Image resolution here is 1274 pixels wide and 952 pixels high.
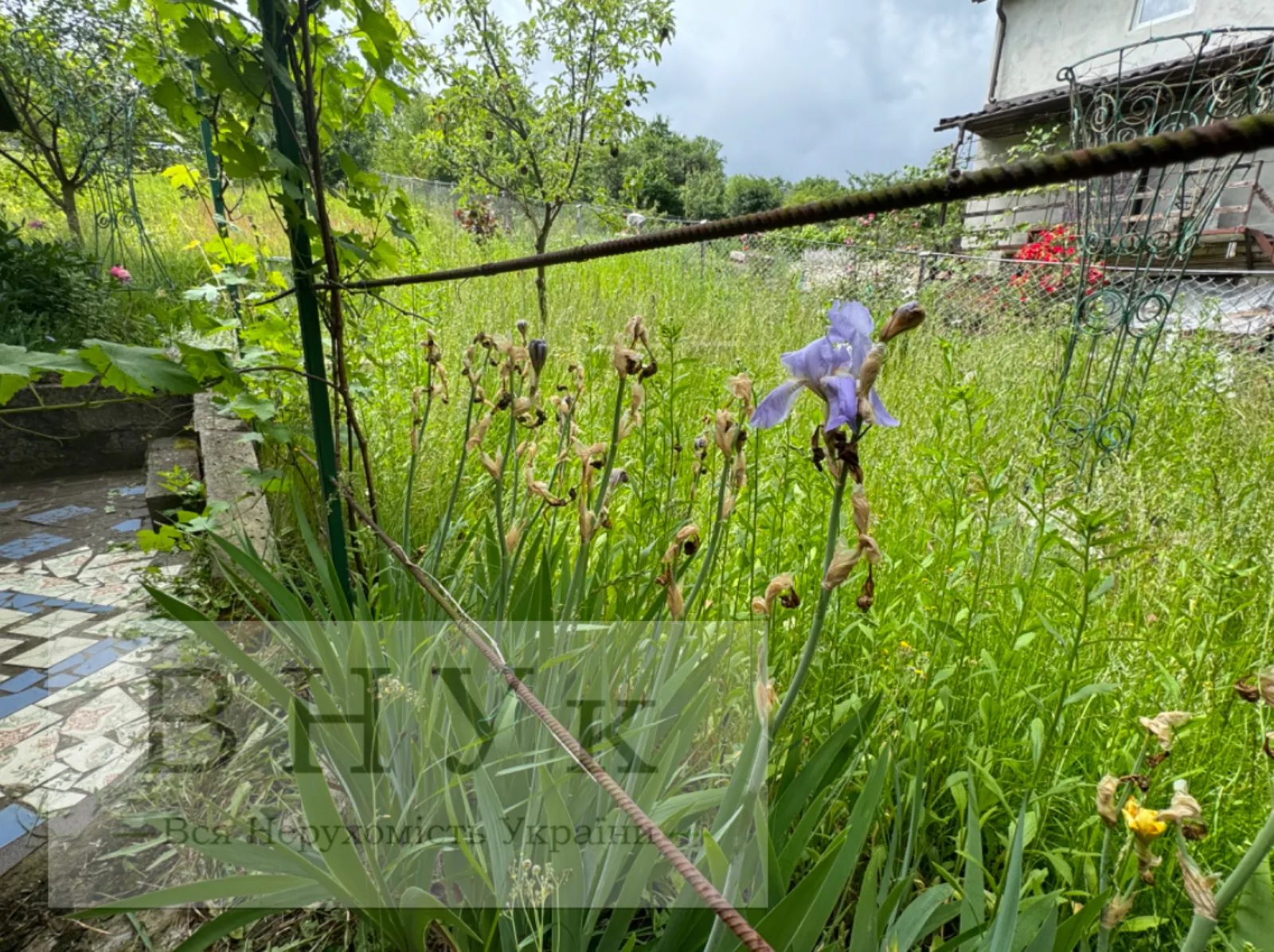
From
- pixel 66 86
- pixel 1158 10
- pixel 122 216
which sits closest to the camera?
pixel 66 86

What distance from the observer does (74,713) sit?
166cm

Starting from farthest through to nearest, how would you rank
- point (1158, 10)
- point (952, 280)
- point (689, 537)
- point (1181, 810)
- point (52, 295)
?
1. point (1158, 10)
2. point (952, 280)
3. point (52, 295)
4. point (689, 537)
5. point (1181, 810)

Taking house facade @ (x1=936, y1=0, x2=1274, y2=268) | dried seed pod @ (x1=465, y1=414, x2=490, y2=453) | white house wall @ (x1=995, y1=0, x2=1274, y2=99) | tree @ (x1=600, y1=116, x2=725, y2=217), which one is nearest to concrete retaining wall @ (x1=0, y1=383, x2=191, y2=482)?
dried seed pod @ (x1=465, y1=414, x2=490, y2=453)

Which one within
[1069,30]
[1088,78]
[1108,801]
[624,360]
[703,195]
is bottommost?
[1108,801]

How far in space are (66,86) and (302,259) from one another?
5.22 metres

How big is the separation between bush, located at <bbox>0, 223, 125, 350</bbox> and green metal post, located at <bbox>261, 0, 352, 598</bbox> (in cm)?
298

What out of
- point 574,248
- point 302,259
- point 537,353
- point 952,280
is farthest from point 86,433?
point 952,280

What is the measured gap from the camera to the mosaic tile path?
1447 mm

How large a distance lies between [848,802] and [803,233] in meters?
8.76

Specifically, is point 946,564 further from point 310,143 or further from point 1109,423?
point 1109,423

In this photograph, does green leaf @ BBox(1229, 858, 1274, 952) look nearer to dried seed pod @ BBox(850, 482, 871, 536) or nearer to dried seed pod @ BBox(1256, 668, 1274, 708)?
dried seed pod @ BBox(1256, 668, 1274, 708)

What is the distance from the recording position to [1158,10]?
10227mm

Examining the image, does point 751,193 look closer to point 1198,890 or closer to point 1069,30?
point 1069,30

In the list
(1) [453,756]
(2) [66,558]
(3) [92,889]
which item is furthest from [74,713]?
(1) [453,756]
